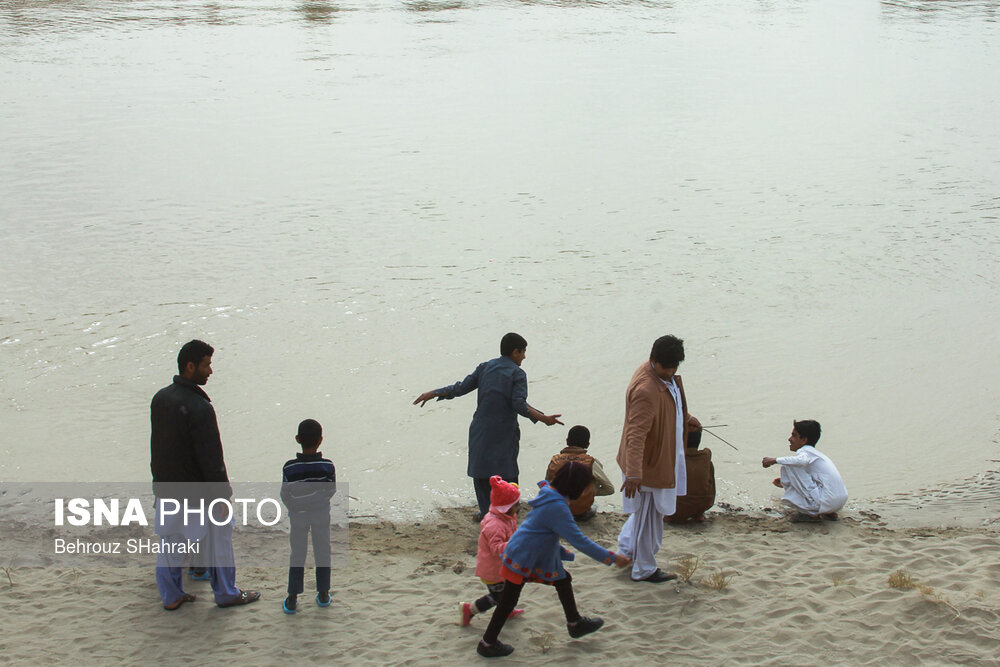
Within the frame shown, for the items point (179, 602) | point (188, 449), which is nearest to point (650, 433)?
point (188, 449)

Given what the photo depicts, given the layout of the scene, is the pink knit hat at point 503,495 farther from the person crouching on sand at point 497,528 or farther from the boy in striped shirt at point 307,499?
the boy in striped shirt at point 307,499

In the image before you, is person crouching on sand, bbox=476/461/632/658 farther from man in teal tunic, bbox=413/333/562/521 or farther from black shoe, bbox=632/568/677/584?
man in teal tunic, bbox=413/333/562/521

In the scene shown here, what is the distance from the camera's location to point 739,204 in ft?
53.5

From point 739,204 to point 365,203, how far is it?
6.31 metres

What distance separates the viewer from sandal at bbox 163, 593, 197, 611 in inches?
201

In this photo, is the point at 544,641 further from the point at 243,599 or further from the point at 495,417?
the point at 243,599

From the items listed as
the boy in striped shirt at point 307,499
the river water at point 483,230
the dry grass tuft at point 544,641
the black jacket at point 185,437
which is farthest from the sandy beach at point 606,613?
the river water at point 483,230

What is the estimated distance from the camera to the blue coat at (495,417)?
18.1ft

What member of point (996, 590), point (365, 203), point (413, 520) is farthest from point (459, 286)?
point (996, 590)

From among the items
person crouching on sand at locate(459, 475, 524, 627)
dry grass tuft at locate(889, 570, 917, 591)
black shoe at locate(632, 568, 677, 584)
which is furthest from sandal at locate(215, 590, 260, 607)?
dry grass tuft at locate(889, 570, 917, 591)

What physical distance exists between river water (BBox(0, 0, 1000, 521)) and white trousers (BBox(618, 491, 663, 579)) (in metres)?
1.96

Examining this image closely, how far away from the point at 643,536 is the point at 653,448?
55 cm

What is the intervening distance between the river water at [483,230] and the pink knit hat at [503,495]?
272cm

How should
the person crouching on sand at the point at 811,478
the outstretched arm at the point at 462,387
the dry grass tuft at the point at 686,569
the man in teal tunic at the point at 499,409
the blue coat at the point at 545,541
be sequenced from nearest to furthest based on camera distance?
the blue coat at the point at 545,541 → the dry grass tuft at the point at 686,569 → the man in teal tunic at the point at 499,409 → the outstretched arm at the point at 462,387 → the person crouching on sand at the point at 811,478
